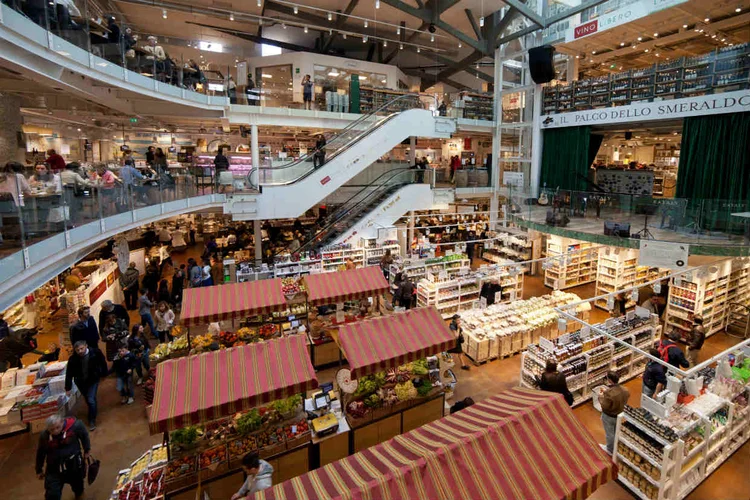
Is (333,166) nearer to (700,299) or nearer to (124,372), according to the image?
(124,372)

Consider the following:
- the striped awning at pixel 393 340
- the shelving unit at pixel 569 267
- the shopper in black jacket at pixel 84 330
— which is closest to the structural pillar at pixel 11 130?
the shopper in black jacket at pixel 84 330

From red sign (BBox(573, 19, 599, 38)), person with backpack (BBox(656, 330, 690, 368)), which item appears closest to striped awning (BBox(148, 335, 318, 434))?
person with backpack (BBox(656, 330, 690, 368))

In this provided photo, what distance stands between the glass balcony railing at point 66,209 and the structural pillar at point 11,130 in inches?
111

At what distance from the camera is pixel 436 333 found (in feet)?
22.6

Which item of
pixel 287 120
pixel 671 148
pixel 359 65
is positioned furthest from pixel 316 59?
pixel 671 148

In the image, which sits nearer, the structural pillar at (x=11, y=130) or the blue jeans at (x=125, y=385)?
the blue jeans at (x=125, y=385)

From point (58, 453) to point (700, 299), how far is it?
1187 cm

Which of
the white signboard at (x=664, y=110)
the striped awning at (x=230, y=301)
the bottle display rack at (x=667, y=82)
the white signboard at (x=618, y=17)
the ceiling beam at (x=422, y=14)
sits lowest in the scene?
the striped awning at (x=230, y=301)

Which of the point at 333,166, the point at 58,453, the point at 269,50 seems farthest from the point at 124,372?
the point at 269,50

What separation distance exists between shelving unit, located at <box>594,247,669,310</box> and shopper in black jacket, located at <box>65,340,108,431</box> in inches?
452

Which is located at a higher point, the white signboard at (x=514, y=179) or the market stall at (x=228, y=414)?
the white signboard at (x=514, y=179)

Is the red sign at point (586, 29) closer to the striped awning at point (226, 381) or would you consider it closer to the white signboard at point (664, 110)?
the white signboard at point (664, 110)

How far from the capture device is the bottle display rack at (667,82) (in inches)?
391

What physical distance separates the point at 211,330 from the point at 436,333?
4638mm
